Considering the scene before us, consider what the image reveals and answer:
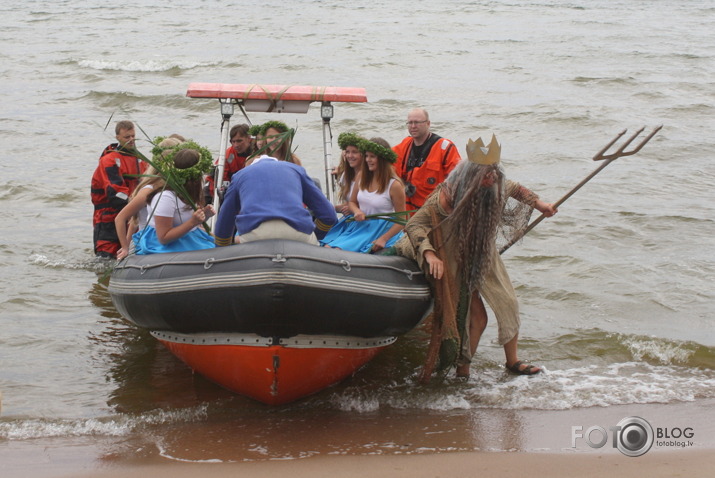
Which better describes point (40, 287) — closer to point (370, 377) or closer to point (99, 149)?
point (370, 377)

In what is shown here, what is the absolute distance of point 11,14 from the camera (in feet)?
85.6

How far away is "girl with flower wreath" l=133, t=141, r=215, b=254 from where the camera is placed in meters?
5.28

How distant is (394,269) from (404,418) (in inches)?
34.1

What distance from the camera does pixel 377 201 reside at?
6.12 meters

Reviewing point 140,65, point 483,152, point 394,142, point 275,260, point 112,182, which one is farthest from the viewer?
point 140,65

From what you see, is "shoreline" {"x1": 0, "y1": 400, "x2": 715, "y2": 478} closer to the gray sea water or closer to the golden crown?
the gray sea water

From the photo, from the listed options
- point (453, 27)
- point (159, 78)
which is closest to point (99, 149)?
point (159, 78)

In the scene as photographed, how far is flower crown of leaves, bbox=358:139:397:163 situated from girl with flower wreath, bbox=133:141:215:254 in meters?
1.07

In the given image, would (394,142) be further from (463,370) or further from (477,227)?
(477,227)

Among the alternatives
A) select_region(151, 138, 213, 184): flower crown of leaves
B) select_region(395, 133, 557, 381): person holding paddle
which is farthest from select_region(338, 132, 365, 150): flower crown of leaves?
select_region(151, 138, 213, 184): flower crown of leaves

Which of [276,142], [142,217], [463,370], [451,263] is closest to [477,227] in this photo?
[451,263]

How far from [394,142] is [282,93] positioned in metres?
6.73

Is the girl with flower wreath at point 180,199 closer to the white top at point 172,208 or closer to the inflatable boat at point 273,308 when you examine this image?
the white top at point 172,208

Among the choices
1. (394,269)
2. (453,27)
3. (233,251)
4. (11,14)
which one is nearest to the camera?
(233,251)
